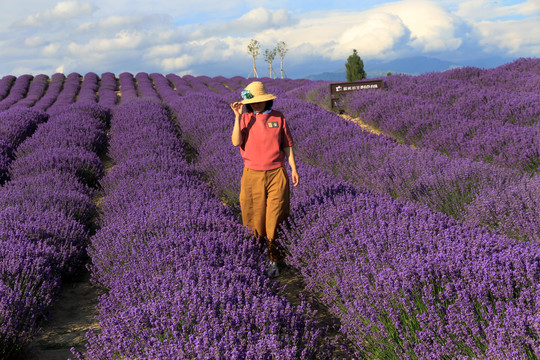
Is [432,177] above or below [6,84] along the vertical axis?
below

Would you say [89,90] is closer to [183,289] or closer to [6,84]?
[6,84]

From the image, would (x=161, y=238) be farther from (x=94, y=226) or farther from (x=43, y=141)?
(x=43, y=141)

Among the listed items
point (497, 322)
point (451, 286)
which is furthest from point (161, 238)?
point (497, 322)

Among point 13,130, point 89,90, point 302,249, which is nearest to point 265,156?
point 302,249

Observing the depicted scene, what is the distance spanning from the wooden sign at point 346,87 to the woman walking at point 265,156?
730 centimetres

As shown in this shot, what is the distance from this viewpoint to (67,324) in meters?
2.66

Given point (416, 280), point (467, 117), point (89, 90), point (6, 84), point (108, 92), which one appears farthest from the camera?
point (6, 84)

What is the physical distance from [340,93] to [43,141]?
6.61 metres

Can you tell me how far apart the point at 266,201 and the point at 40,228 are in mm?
1727

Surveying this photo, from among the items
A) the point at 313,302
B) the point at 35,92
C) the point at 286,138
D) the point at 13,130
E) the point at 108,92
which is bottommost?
the point at 313,302

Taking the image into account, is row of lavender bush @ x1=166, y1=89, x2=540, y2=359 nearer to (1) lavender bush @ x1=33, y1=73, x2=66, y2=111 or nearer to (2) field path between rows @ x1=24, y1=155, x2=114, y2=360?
(2) field path between rows @ x1=24, y1=155, x2=114, y2=360

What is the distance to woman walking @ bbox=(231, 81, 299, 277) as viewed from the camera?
2.96m

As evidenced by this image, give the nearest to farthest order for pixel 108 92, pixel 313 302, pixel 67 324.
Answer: pixel 67 324
pixel 313 302
pixel 108 92

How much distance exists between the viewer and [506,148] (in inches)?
196
